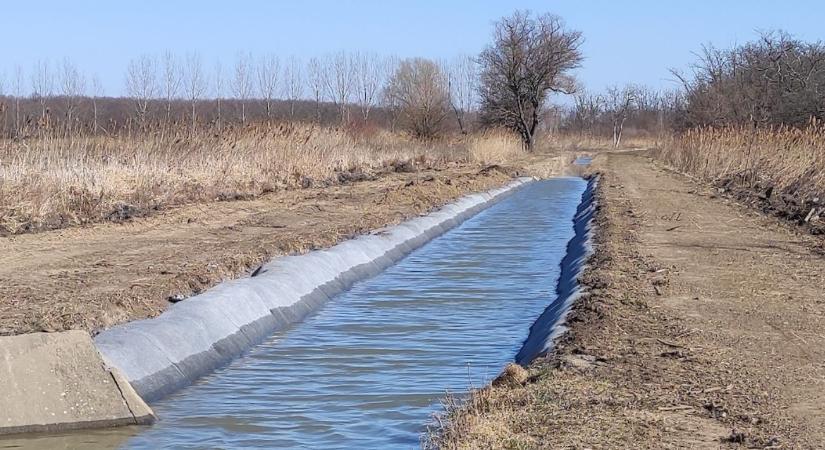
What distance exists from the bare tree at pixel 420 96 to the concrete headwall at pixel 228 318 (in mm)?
37170

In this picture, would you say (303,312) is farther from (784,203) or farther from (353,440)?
(784,203)

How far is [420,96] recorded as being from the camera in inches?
2176

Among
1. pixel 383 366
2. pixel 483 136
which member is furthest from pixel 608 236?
pixel 483 136

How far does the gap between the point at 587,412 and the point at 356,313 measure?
6003 mm

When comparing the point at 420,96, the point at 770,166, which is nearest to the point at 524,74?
the point at 420,96

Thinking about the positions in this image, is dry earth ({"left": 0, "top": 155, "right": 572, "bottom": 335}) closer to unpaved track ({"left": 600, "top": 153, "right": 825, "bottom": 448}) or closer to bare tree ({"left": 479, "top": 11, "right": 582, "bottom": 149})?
unpaved track ({"left": 600, "top": 153, "right": 825, "bottom": 448})

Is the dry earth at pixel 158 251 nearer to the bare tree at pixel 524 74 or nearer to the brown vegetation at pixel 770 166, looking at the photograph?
the brown vegetation at pixel 770 166

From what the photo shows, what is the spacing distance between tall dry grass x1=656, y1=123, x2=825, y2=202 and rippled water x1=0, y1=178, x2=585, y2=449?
25.7ft

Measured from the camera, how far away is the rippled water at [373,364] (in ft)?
23.0

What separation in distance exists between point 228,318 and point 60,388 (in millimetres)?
2977

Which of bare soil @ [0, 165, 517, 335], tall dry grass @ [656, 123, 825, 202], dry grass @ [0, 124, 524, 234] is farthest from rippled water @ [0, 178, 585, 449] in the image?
tall dry grass @ [656, 123, 825, 202]

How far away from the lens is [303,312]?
1173 centimetres

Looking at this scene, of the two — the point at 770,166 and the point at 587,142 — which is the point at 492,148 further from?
the point at 587,142

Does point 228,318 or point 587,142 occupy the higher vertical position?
point 587,142
